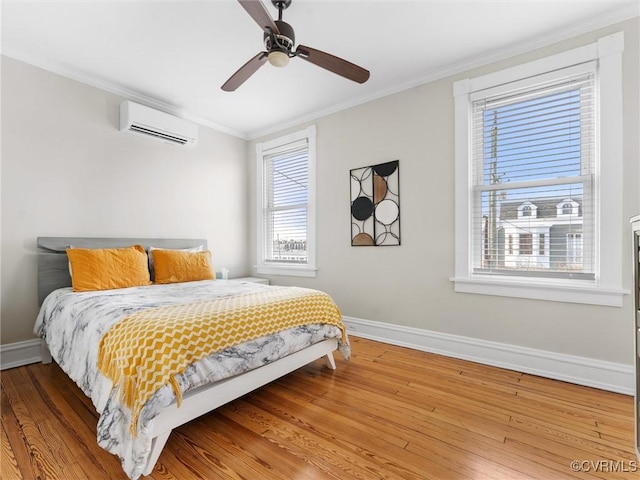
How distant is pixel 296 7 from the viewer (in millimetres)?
2139

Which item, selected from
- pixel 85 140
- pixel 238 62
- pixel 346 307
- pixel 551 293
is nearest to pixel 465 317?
pixel 551 293

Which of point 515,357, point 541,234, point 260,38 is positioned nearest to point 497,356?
point 515,357

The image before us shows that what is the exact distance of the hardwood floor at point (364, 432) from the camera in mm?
1458

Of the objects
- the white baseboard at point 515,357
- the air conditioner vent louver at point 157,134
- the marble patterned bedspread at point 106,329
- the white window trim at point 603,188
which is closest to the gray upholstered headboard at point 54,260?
the marble patterned bedspread at point 106,329

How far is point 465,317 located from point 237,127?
3694 mm

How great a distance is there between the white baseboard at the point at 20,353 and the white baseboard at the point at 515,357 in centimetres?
307

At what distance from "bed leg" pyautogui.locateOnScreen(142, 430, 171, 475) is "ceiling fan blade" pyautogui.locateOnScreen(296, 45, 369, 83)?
2300mm

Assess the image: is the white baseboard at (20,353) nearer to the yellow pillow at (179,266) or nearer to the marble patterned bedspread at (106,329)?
the marble patterned bedspread at (106,329)

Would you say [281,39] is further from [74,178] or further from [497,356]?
[497,356]

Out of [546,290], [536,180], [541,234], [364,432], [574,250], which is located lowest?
[364,432]

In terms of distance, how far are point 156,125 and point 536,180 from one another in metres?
3.69

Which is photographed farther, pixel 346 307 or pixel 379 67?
pixel 346 307

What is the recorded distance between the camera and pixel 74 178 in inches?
118

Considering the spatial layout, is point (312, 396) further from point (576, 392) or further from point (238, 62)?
point (238, 62)
